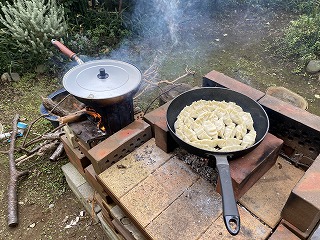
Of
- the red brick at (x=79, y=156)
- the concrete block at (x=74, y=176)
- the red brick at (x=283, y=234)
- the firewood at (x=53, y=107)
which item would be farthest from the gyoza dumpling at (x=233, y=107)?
the firewood at (x=53, y=107)

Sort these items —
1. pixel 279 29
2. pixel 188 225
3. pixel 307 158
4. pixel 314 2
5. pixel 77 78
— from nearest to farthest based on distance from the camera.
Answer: pixel 188 225 < pixel 307 158 < pixel 77 78 < pixel 279 29 < pixel 314 2

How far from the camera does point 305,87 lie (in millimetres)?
5824

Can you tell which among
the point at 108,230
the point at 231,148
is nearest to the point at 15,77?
the point at 108,230

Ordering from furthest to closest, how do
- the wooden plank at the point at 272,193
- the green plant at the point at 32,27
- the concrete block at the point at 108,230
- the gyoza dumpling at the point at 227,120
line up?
the green plant at the point at 32,27, the concrete block at the point at 108,230, the gyoza dumpling at the point at 227,120, the wooden plank at the point at 272,193

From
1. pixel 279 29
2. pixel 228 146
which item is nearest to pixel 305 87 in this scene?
pixel 279 29

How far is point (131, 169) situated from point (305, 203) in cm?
149

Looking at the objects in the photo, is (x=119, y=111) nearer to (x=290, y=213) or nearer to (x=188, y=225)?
(x=188, y=225)

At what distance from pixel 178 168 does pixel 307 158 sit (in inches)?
47.6

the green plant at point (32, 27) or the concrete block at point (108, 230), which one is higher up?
the green plant at point (32, 27)

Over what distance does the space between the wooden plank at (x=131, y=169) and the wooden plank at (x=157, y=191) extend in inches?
2.4

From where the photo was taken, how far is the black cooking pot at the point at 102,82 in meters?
2.59

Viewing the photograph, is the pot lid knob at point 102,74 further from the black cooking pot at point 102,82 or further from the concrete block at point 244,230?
the concrete block at point 244,230

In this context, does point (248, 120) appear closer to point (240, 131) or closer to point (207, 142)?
point (240, 131)

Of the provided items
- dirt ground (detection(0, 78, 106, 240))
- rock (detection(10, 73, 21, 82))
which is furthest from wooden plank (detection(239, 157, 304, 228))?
rock (detection(10, 73, 21, 82))
